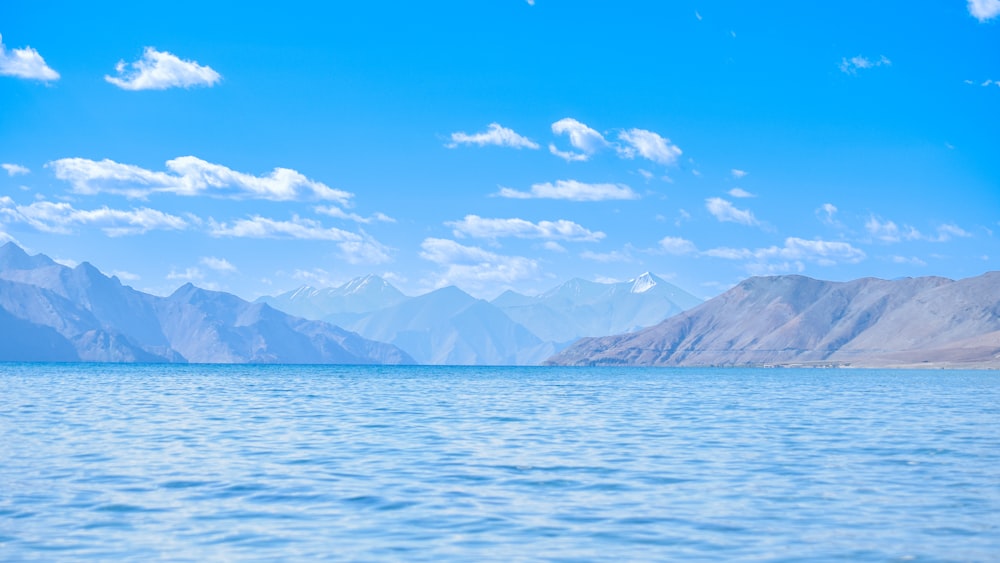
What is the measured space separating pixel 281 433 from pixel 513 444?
1182cm

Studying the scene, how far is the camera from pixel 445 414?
61.8 m

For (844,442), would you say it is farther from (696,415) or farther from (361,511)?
(361,511)


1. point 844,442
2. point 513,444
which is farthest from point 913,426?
point 513,444

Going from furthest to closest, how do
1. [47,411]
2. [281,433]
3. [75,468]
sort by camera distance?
[47,411]
[281,433]
[75,468]

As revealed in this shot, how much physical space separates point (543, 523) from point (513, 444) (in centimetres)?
1809

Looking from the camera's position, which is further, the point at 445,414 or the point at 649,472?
the point at 445,414

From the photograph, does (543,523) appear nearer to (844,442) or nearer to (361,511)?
(361,511)

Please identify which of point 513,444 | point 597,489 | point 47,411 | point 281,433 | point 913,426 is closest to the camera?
point 597,489

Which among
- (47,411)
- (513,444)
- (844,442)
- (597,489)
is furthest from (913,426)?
(47,411)

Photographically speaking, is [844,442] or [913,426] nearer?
[844,442]

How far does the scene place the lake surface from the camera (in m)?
20.7

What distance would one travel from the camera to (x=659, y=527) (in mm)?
22672

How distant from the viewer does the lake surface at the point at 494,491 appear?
20734mm

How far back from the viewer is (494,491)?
27.9 metres
